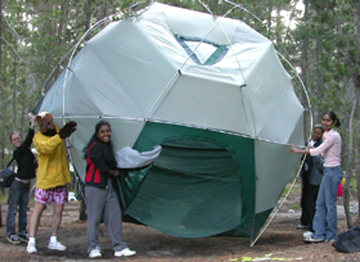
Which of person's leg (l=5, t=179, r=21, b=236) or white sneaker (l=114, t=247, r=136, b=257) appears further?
person's leg (l=5, t=179, r=21, b=236)

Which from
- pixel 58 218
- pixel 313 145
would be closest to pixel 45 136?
pixel 58 218

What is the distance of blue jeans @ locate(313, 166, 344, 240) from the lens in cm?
668

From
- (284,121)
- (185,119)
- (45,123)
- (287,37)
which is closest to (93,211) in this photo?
(45,123)

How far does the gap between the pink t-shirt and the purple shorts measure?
3651 mm

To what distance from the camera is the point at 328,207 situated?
668 centimetres

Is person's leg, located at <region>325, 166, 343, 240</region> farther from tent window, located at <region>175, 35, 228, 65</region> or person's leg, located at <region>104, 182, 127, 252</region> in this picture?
person's leg, located at <region>104, 182, 127, 252</region>

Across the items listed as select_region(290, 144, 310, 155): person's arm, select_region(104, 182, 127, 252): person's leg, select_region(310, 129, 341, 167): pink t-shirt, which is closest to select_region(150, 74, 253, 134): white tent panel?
select_region(290, 144, 310, 155): person's arm

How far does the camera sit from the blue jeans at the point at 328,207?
263 inches

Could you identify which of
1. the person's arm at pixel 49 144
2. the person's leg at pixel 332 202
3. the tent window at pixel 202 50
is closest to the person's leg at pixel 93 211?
the person's arm at pixel 49 144

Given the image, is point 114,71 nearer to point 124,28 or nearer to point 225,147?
point 124,28

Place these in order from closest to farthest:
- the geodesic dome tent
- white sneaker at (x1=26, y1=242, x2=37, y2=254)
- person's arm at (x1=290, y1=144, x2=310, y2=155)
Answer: white sneaker at (x1=26, y1=242, x2=37, y2=254) → the geodesic dome tent → person's arm at (x1=290, y1=144, x2=310, y2=155)

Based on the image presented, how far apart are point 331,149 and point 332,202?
0.78 m

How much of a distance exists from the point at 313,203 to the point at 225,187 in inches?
72.7

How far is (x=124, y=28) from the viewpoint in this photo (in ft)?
23.5
